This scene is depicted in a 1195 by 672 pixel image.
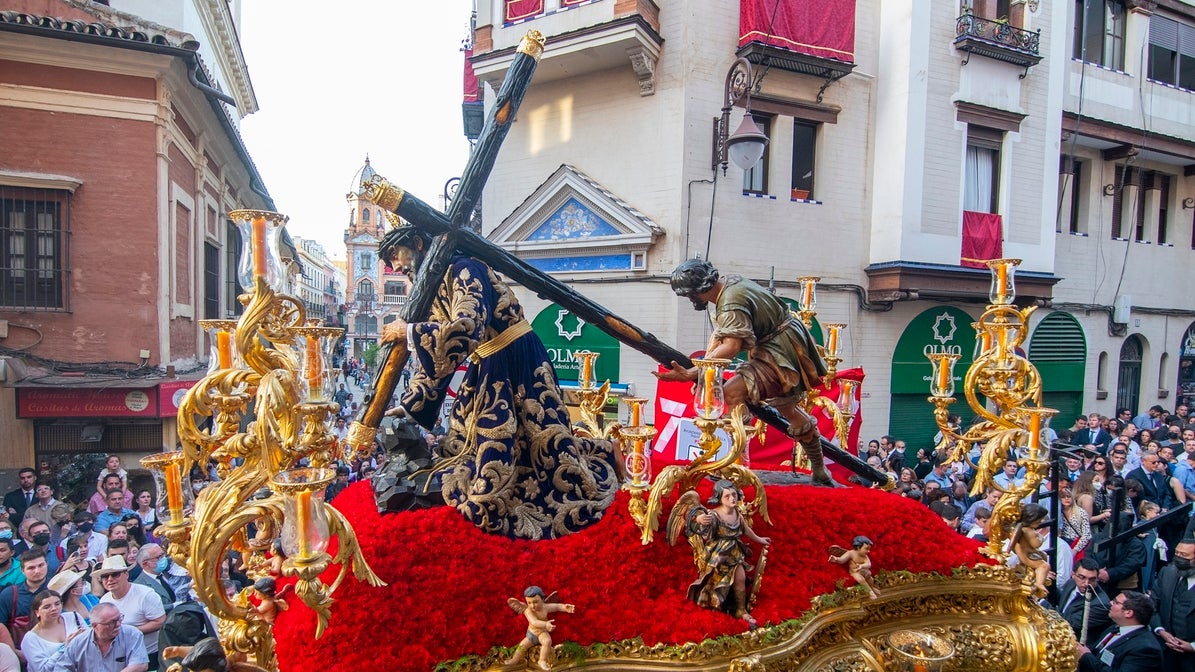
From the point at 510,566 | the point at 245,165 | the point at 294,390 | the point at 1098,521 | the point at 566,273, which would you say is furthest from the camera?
the point at 245,165

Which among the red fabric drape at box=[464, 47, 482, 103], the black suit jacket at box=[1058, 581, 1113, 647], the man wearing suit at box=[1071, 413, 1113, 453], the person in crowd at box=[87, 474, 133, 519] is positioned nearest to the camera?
the black suit jacket at box=[1058, 581, 1113, 647]

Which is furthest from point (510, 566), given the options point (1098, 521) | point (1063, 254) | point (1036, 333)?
point (1063, 254)

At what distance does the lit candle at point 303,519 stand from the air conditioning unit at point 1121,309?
19.2 meters

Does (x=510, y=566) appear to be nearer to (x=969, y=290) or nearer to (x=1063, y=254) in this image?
(x=969, y=290)

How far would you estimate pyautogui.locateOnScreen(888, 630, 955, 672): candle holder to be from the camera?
3.45 m

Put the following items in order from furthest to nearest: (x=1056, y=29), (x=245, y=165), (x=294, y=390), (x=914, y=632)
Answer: (x=245, y=165) → (x=1056, y=29) → (x=914, y=632) → (x=294, y=390)

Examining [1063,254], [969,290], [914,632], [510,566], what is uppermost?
[1063,254]

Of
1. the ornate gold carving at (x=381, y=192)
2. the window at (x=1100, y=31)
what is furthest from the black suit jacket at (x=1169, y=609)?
the window at (x=1100, y=31)

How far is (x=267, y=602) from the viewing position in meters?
2.39

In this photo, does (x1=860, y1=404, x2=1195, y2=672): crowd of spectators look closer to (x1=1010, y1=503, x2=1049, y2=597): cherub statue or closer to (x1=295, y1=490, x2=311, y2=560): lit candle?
(x1=1010, y1=503, x2=1049, y2=597): cherub statue

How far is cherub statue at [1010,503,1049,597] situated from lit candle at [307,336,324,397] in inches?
181

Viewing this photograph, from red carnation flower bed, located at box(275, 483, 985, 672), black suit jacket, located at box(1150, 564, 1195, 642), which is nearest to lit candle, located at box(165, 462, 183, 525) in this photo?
red carnation flower bed, located at box(275, 483, 985, 672)

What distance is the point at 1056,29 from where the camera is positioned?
13.0 meters

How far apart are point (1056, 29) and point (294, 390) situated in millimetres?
16967
